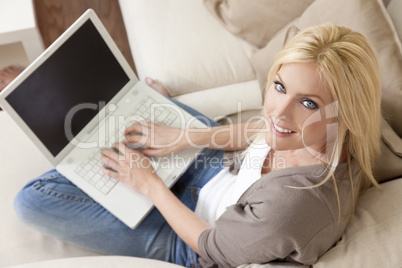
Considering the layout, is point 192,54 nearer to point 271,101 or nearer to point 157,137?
point 157,137

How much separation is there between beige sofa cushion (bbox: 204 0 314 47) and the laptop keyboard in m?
0.47

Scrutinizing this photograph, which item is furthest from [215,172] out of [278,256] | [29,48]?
[29,48]

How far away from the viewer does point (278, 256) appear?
0.86m

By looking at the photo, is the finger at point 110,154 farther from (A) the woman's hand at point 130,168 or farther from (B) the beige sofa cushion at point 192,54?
(B) the beige sofa cushion at point 192,54

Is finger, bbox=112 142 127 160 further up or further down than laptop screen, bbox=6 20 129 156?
further down

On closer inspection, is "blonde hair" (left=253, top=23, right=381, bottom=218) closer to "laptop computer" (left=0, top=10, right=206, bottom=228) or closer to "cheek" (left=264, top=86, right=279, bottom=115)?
"cheek" (left=264, top=86, right=279, bottom=115)

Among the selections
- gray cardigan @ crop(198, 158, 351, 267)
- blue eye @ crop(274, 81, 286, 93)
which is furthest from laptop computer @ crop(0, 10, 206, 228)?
blue eye @ crop(274, 81, 286, 93)

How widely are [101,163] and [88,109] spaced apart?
18cm

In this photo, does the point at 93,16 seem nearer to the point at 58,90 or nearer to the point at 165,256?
the point at 58,90

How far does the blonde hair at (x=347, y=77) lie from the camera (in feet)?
2.60

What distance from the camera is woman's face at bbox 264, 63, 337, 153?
82cm

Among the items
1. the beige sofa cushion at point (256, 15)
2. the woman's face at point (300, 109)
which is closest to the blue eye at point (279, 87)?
the woman's face at point (300, 109)

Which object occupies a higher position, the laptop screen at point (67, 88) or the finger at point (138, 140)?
the laptop screen at point (67, 88)

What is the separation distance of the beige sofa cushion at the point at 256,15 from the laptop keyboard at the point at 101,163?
472 millimetres
